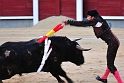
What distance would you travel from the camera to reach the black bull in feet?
16.2

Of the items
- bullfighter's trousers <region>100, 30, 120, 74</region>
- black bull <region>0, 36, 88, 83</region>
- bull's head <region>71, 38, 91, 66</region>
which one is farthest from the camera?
bull's head <region>71, 38, 91, 66</region>

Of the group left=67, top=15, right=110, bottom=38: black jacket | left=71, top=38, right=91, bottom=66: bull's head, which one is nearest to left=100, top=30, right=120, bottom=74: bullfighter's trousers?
left=67, top=15, right=110, bottom=38: black jacket

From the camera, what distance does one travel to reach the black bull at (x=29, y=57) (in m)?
4.93

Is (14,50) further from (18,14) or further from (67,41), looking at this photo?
(18,14)

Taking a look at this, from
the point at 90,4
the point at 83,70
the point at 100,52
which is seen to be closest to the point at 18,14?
the point at 90,4

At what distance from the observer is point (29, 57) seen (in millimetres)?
4961

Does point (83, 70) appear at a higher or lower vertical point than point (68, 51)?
lower

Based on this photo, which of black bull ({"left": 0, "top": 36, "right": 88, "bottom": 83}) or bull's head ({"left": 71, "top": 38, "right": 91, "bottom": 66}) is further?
bull's head ({"left": 71, "top": 38, "right": 91, "bottom": 66})

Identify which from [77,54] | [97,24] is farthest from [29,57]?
[97,24]

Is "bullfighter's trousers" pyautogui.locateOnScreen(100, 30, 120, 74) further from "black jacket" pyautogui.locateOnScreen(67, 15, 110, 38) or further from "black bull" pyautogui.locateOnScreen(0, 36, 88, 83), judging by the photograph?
"black bull" pyautogui.locateOnScreen(0, 36, 88, 83)

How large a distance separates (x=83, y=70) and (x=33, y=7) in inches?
434

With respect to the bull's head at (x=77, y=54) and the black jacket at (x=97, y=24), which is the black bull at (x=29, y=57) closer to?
the bull's head at (x=77, y=54)

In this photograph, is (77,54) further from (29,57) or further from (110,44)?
(29,57)

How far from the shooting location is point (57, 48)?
5160mm
